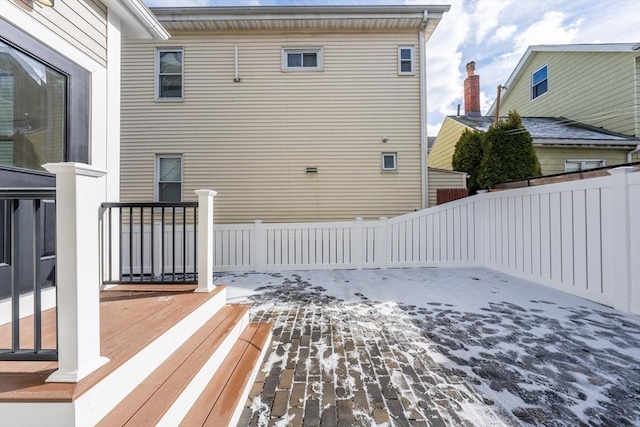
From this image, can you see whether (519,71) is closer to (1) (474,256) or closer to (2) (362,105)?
(2) (362,105)

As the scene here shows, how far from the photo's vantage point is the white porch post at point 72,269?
117 centimetres

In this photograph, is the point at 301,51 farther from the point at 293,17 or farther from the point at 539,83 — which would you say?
the point at 539,83

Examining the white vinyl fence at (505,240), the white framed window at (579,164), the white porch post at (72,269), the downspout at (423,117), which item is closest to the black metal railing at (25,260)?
the white porch post at (72,269)

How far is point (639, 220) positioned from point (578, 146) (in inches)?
228

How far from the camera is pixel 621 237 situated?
311 centimetres

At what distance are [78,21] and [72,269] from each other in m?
2.82

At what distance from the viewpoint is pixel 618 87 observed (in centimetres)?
751

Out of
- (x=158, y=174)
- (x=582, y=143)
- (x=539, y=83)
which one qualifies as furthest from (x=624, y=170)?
(x=539, y=83)

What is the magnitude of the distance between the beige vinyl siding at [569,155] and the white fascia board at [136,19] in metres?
9.05

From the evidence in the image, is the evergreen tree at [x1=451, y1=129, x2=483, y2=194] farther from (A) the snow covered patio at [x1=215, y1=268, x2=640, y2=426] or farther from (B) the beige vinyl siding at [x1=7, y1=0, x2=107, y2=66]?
(B) the beige vinyl siding at [x1=7, y1=0, x2=107, y2=66]

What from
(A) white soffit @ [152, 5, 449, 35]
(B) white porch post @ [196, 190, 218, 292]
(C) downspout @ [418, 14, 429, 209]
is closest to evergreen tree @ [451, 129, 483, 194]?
(C) downspout @ [418, 14, 429, 209]

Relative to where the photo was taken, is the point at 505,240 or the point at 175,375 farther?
the point at 505,240

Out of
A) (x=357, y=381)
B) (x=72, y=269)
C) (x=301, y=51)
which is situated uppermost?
(x=301, y=51)

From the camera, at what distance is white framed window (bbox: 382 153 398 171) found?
21.3 ft
